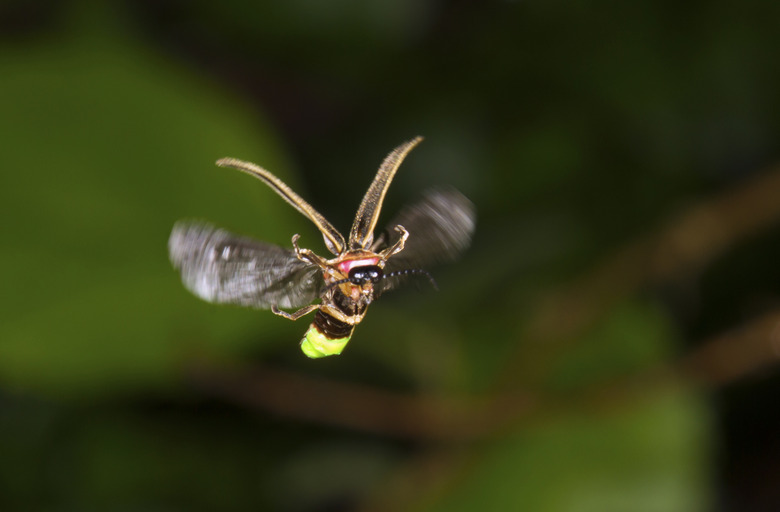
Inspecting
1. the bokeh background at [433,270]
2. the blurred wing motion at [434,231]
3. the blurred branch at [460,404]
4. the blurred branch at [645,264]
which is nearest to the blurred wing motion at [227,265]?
the blurred wing motion at [434,231]

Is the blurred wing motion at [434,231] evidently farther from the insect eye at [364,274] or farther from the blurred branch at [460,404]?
the blurred branch at [460,404]

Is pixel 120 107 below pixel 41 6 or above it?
below

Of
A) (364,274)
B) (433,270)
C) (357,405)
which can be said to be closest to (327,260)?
(364,274)

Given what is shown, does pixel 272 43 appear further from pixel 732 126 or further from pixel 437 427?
pixel 732 126

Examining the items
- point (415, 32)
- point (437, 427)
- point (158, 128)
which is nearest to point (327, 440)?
point (437, 427)

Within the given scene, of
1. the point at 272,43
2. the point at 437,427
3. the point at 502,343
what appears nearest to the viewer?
the point at 437,427

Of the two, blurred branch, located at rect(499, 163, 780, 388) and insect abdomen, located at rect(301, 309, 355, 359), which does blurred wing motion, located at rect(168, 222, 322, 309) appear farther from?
blurred branch, located at rect(499, 163, 780, 388)
